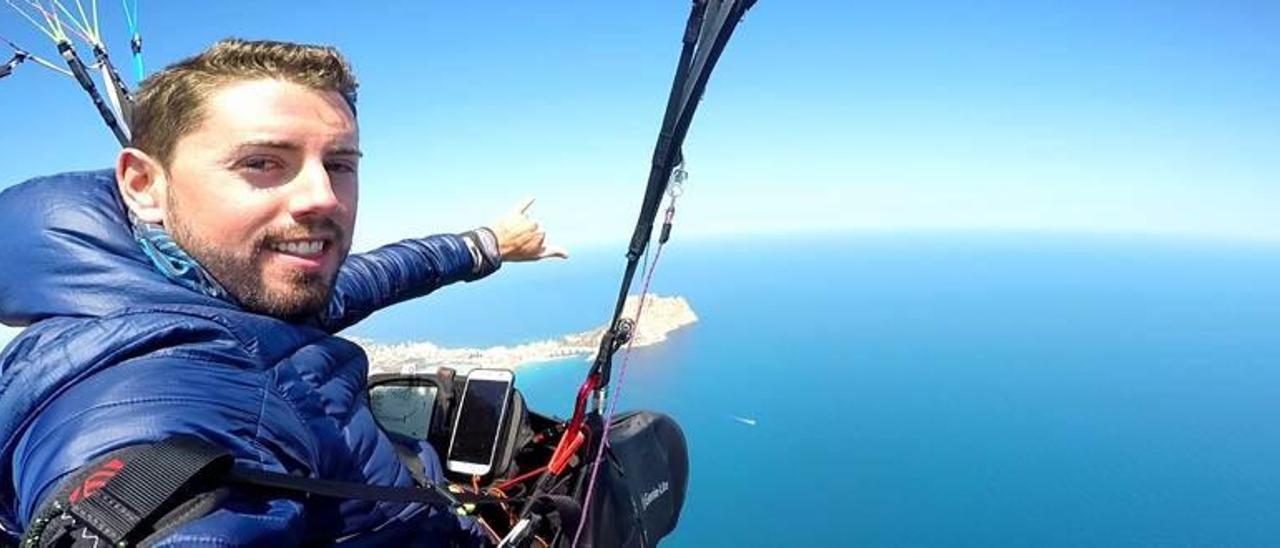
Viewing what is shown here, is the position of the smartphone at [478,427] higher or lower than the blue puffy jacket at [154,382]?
lower

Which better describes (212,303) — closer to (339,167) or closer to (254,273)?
(254,273)

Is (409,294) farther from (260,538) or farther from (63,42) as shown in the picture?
(63,42)

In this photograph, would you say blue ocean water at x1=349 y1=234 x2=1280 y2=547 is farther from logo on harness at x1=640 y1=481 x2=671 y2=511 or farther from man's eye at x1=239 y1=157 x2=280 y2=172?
man's eye at x1=239 y1=157 x2=280 y2=172

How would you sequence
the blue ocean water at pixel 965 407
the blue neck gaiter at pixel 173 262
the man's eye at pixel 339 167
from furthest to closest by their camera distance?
the blue ocean water at pixel 965 407
the man's eye at pixel 339 167
the blue neck gaiter at pixel 173 262

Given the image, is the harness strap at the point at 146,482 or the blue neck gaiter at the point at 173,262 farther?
the blue neck gaiter at the point at 173,262

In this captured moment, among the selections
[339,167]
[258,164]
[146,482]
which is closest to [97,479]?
[146,482]

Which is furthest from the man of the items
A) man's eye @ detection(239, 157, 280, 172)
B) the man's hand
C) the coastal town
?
the coastal town

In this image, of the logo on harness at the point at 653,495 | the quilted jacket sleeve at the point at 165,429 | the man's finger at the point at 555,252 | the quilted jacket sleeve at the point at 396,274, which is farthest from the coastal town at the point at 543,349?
the quilted jacket sleeve at the point at 165,429

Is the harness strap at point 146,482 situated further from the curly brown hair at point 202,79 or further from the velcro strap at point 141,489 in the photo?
the curly brown hair at point 202,79
